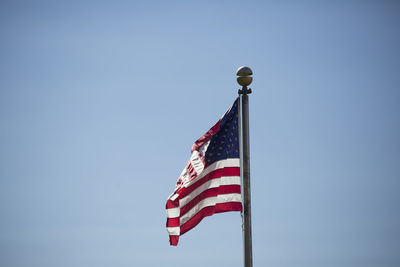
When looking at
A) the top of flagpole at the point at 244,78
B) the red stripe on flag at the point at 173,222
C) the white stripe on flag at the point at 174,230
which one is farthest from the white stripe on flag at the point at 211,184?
the top of flagpole at the point at 244,78

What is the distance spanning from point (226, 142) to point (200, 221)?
2544 mm

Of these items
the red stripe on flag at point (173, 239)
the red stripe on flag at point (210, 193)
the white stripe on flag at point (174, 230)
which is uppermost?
the red stripe on flag at point (210, 193)

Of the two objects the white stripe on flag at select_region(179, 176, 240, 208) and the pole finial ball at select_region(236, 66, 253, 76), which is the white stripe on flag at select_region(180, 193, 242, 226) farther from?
the pole finial ball at select_region(236, 66, 253, 76)

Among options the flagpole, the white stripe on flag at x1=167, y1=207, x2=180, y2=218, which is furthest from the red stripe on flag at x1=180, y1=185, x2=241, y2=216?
the flagpole

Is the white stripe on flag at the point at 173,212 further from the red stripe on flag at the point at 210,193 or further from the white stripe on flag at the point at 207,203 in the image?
the white stripe on flag at the point at 207,203

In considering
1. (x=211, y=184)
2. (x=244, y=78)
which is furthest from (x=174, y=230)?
(x=244, y=78)

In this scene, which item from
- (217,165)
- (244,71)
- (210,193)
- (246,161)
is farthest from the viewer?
(217,165)

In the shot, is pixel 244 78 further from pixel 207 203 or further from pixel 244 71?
pixel 207 203

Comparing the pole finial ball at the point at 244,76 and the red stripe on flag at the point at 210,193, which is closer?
the pole finial ball at the point at 244,76

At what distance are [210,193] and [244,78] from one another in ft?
12.0

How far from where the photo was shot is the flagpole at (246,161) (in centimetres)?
1332

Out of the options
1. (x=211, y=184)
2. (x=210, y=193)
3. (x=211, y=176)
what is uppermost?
(x=211, y=176)

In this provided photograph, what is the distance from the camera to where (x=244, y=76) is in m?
14.3

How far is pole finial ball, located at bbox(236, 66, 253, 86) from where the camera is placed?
46.9 feet
